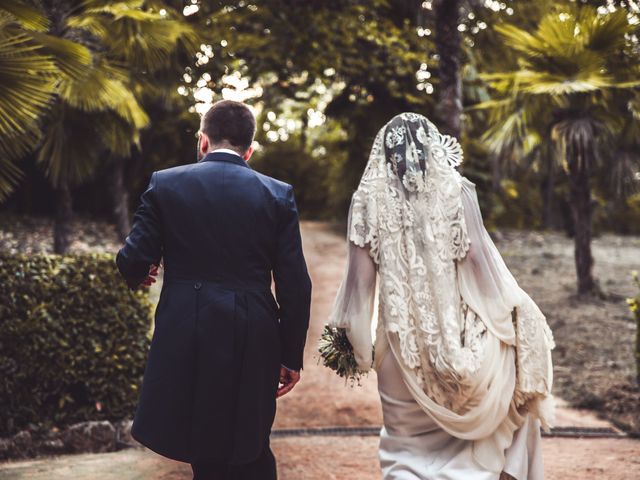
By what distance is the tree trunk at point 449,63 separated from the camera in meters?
8.14

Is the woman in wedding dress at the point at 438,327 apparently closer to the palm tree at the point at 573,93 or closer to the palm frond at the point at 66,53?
the palm frond at the point at 66,53

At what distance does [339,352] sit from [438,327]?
538 mm

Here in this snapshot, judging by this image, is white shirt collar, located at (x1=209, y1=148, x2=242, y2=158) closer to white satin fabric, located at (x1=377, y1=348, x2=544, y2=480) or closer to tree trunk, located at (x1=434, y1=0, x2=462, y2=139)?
white satin fabric, located at (x1=377, y1=348, x2=544, y2=480)

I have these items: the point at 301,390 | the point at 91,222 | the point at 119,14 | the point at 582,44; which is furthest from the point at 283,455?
the point at 91,222

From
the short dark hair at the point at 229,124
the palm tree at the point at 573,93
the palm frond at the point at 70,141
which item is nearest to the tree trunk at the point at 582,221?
the palm tree at the point at 573,93

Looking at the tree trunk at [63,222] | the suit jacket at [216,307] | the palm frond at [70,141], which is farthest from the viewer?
the tree trunk at [63,222]

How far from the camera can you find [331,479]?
499 cm

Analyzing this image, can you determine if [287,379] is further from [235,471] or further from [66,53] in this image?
[66,53]

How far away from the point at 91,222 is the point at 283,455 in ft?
32.0

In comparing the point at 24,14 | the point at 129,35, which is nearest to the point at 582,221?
the point at 129,35

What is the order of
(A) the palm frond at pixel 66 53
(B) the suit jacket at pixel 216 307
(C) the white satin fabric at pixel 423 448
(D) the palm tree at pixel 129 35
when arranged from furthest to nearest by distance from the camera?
(D) the palm tree at pixel 129 35
(A) the palm frond at pixel 66 53
(C) the white satin fabric at pixel 423 448
(B) the suit jacket at pixel 216 307

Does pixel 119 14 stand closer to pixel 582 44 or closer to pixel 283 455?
pixel 283 455

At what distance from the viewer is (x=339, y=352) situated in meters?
3.78

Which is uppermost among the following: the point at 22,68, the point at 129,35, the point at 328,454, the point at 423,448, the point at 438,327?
the point at 129,35
